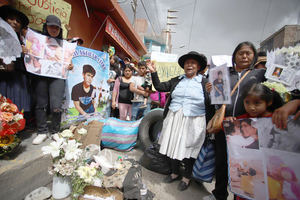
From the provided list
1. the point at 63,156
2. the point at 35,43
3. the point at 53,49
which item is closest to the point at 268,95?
the point at 63,156

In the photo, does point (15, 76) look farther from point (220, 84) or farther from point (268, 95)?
point (268, 95)

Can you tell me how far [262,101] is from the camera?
1146mm

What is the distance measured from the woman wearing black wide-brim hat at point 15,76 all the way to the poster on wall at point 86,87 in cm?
70

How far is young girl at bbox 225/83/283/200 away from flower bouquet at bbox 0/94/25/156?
2.50 m

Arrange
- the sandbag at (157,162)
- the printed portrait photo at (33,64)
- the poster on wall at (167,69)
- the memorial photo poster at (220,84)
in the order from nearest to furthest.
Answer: the memorial photo poster at (220,84)
the printed portrait photo at (33,64)
the sandbag at (157,162)
the poster on wall at (167,69)

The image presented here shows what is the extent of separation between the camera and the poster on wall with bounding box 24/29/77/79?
1.86 m

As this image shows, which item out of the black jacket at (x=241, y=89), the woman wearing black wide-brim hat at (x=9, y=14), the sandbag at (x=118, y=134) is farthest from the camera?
the sandbag at (x=118, y=134)

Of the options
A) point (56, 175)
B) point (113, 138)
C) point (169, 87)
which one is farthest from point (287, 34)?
point (56, 175)

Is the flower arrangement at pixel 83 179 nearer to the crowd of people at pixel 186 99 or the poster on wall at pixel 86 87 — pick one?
the crowd of people at pixel 186 99

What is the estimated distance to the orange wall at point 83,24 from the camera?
3.42 metres

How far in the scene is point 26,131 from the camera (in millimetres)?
2127

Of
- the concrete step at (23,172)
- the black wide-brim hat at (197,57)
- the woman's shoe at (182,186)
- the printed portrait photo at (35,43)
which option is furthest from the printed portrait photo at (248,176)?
the printed portrait photo at (35,43)

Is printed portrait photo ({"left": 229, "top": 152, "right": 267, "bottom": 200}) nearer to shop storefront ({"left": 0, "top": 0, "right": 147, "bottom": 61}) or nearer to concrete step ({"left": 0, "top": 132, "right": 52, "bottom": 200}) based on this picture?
concrete step ({"left": 0, "top": 132, "right": 52, "bottom": 200})

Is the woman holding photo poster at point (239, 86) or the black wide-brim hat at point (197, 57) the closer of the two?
the woman holding photo poster at point (239, 86)
